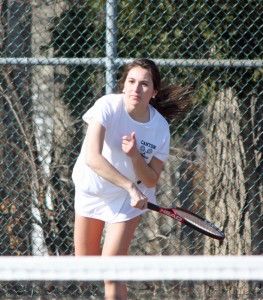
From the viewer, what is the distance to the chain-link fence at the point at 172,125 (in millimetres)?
5992

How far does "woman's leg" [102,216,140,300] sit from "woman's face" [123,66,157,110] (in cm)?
64

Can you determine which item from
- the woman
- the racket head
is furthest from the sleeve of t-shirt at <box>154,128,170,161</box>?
the racket head

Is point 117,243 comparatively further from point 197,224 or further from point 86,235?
point 197,224

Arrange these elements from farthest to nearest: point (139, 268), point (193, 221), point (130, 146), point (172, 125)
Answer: point (172, 125), point (193, 221), point (130, 146), point (139, 268)

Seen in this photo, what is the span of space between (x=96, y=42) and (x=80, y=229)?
5.74 ft

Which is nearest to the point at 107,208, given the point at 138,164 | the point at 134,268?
the point at 138,164

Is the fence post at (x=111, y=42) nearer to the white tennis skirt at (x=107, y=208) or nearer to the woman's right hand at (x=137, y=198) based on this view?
the white tennis skirt at (x=107, y=208)

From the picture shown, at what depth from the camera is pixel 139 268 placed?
113 inches

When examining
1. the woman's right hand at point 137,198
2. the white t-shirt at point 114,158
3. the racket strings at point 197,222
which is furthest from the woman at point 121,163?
the racket strings at point 197,222

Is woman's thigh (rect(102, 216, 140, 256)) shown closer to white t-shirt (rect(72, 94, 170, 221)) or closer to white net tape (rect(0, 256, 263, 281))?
white t-shirt (rect(72, 94, 170, 221))

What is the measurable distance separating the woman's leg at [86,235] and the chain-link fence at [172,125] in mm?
1323

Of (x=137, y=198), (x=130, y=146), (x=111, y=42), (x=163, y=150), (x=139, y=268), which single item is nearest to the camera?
(x=139, y=268)

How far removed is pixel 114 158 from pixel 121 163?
0.15ft

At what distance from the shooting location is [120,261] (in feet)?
9.53
